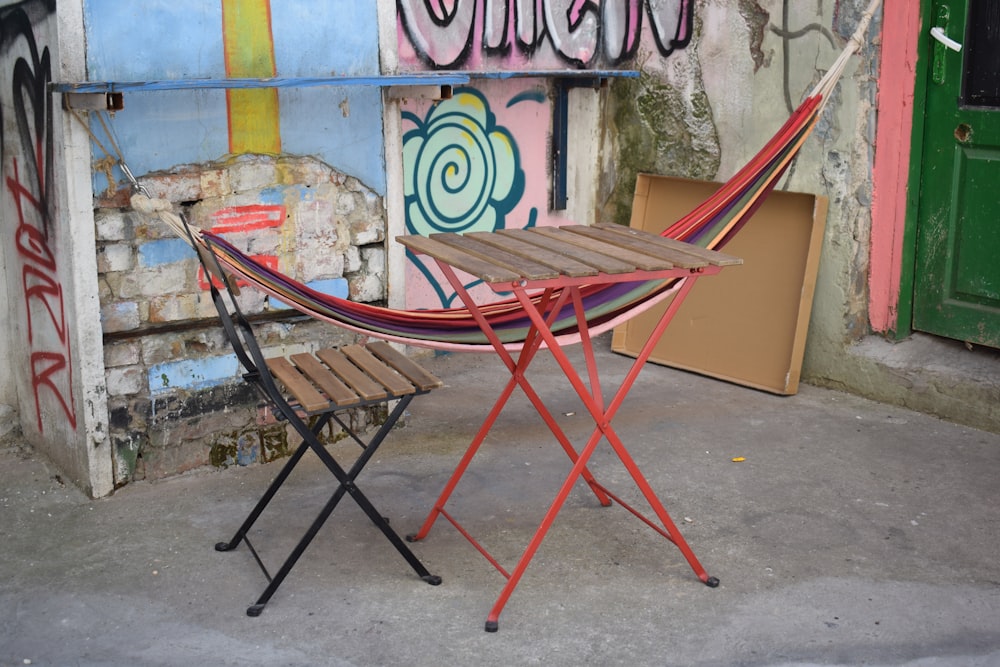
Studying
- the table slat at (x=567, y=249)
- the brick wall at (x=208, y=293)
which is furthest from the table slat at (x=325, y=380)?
the brick wall at (x=208, y=293)

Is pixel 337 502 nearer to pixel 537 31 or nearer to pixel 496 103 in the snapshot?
pixel 496 103

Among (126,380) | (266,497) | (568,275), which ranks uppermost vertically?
(568,275)

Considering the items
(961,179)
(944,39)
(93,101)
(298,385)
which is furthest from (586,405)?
(944,39)

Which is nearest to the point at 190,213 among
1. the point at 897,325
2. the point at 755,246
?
the point at 755,246

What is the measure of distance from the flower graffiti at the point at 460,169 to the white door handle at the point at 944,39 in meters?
2.14

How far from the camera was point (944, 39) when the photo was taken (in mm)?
5016

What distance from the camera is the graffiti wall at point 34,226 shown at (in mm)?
4250

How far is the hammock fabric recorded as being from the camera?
396 centimetres

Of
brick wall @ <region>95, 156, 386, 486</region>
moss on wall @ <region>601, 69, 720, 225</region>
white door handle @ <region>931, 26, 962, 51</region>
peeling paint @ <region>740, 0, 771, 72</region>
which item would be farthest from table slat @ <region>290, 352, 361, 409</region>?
white door handle @ <region>931, 26, 962, 51</region>

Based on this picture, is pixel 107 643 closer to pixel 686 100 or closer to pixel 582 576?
pixel 582 576

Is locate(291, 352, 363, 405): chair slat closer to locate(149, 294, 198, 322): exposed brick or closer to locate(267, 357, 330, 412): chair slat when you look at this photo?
locate(267, 357, 330, 412): chair slat

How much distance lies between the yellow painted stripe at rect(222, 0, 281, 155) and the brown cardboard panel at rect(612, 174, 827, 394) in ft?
7.55

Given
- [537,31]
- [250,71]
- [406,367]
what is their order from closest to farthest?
[406,367] → [250,71] → [537,31]

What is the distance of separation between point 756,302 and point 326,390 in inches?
111
